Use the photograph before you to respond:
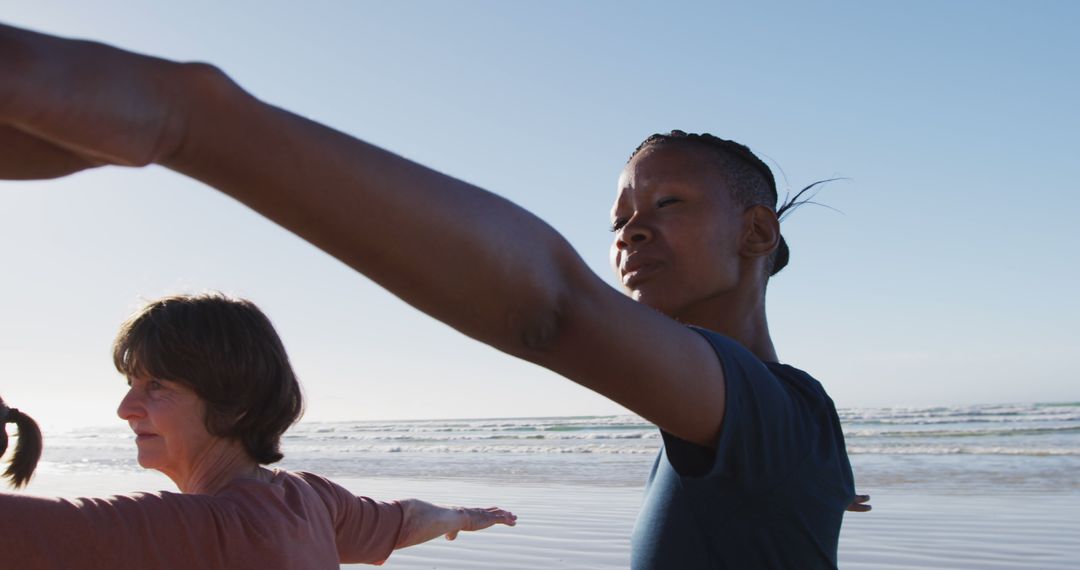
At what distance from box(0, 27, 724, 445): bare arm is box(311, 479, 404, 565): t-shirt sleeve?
204 cm

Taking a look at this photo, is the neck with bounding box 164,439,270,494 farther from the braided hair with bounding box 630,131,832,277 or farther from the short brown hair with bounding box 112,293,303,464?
the braided hair with bounding box 630,131,832,277

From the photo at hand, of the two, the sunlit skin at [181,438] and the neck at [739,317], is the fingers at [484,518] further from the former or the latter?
the neck at [739,317]

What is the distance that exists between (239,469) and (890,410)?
3408 cm

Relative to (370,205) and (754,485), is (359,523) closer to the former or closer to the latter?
(754,485)

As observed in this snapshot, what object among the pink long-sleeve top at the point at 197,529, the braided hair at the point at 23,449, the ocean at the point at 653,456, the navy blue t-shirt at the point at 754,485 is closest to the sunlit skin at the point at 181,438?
the pink long-sleeve top at the point at 197,529

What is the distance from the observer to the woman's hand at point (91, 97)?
0.59 meters

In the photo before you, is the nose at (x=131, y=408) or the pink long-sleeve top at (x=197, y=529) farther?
the nose at (x=131, y=408)

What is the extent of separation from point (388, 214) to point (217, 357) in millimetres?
2124

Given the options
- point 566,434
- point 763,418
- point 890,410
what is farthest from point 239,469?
point 890,410

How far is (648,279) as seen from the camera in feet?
6.19

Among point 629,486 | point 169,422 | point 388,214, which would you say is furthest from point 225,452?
point 629,486

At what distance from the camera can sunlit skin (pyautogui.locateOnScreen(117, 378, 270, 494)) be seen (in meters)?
2.65

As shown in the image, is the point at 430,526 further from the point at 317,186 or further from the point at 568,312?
the point at 317,186

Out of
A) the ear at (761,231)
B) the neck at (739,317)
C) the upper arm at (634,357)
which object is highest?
the ear at (761,231)
